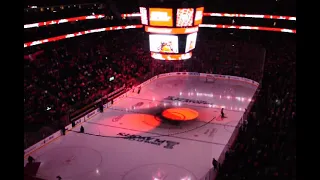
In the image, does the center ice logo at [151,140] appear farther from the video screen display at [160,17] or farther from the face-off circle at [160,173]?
the video screen display at [160,17]

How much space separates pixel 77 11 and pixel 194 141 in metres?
19.4

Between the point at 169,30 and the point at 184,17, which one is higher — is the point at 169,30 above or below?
below

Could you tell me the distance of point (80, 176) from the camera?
1171cm

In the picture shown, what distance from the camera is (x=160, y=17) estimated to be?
1375 cm

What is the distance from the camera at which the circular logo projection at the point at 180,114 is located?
58.1 feet

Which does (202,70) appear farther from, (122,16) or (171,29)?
(171,29)

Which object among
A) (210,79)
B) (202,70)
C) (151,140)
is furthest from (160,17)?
(202,70)

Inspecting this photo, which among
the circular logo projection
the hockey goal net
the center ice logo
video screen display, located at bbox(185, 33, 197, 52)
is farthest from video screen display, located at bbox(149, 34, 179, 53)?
the hockey goal net

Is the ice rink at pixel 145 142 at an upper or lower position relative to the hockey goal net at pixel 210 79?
lower

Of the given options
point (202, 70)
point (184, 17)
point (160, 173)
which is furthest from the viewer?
point (202, 70)

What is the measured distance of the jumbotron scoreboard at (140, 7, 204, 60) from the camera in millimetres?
13508

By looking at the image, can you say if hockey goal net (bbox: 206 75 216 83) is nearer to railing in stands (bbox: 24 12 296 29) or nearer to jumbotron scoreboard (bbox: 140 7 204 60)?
railing in stands (bbox: 24 12 296 29)

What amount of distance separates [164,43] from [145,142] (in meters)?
4.74

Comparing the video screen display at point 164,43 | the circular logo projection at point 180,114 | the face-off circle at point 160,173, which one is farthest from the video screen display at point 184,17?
the face-off circle at point 160,173
